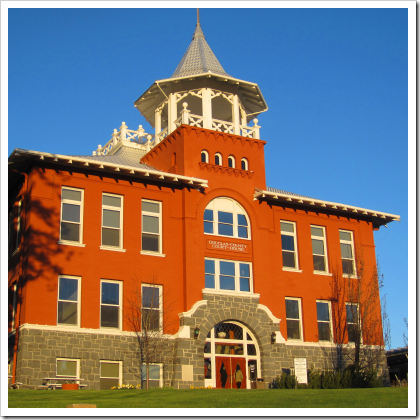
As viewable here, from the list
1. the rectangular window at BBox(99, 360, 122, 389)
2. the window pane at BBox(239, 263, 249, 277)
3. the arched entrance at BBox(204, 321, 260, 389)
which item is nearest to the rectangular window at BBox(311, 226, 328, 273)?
the window pane at BBox(239, 263, 249, 277)

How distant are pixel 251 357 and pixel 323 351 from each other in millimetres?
4283

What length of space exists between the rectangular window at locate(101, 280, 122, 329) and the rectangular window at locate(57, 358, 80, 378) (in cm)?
198

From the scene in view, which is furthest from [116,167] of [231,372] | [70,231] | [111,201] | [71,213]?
[231,372]

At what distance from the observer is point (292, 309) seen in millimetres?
30422

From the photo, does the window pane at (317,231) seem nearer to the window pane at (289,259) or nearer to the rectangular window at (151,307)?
the window pane at (289,259)

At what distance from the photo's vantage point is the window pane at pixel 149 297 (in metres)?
26.7

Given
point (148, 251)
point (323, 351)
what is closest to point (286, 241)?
point (323, 351)

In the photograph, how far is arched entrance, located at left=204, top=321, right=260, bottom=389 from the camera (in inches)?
1066

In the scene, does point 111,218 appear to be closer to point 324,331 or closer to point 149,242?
point 149,242

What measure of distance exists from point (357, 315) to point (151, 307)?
1123 cm

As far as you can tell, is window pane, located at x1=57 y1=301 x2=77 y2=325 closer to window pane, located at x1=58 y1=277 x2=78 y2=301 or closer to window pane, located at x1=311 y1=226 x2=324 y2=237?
window pane, located at x1=58 y1=277 x2=78 y2=301

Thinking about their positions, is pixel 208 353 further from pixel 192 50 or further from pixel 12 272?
pixel 192 50

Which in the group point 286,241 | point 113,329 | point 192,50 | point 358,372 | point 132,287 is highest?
point 192,50

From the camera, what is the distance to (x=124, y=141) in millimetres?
35156
